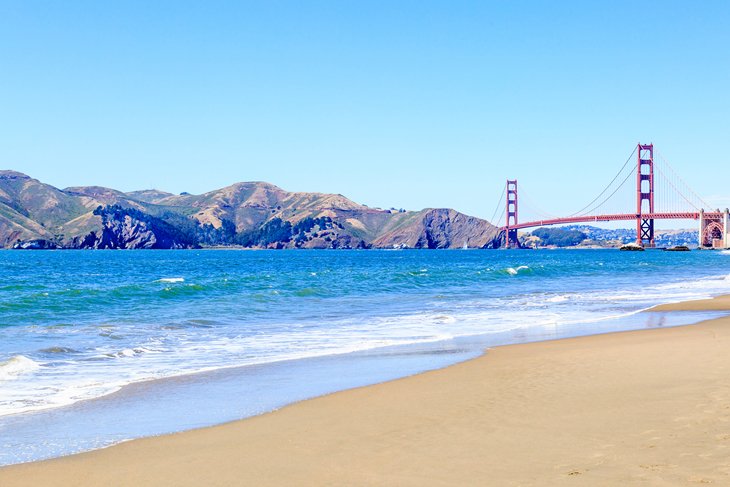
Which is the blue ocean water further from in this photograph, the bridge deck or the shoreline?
the bridge deck

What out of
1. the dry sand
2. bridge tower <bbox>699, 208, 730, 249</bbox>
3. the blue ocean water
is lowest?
the blue ocean water

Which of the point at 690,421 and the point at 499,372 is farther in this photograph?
the point at 499,372

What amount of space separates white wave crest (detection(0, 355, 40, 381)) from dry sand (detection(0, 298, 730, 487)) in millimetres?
4826

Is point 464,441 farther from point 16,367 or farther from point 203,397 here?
point 16,367

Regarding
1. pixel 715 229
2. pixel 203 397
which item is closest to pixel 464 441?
pixel 203 397

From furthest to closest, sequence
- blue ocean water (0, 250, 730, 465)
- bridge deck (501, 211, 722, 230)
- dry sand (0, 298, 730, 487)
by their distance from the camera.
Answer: bridge deck (501, 211, 722, 230)
blue ocean water (0, 250, 730, 465)
dry sand (0, 298, 730, 487)

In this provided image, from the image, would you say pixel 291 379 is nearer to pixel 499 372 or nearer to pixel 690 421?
pixel 499 372

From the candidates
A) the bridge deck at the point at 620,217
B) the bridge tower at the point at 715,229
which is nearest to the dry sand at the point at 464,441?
the bridge deck at the point at 620,217

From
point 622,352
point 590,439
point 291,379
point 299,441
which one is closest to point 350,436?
point 299,441

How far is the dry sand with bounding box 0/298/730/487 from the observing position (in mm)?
5289

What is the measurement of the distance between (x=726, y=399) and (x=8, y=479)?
6416 mm

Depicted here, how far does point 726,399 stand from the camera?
7332 millimetres

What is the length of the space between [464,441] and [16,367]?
7763 millimetres

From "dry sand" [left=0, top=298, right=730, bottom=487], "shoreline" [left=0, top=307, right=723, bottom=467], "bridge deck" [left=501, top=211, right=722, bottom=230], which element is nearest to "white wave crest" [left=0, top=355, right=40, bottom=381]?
"shoreline" [left=0, top=307, right=723, bottom=467]
